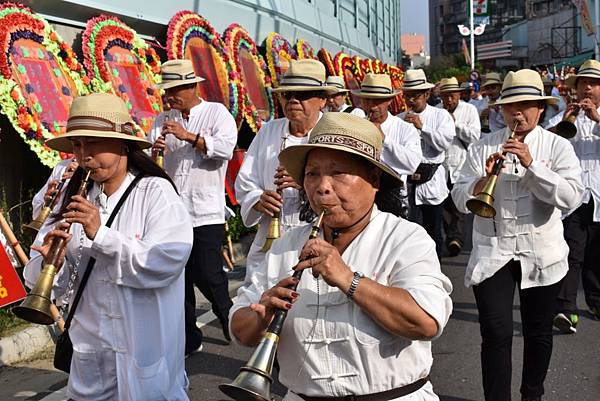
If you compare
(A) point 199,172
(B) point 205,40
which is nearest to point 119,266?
(A) point 199,172

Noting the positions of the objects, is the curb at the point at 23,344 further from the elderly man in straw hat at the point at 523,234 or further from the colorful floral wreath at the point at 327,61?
the colorful floral wreath at the point at 327,61

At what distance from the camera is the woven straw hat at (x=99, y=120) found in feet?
11.2

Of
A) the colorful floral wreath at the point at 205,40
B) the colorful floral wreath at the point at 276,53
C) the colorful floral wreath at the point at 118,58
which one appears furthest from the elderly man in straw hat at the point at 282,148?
the colorful floral wreath at the point at 276,53

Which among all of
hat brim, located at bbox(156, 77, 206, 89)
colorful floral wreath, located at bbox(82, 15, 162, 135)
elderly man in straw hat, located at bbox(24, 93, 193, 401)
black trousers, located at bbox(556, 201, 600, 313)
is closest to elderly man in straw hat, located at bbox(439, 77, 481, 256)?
black trousers, located at bbox(556, 201, 600, 313)

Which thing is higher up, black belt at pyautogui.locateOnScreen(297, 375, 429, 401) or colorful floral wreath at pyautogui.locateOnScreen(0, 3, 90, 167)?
colorful floral wreath at pyautogui.locateOnScreen(0, 3, 90, 167)

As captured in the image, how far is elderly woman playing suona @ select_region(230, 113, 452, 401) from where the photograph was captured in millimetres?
2410

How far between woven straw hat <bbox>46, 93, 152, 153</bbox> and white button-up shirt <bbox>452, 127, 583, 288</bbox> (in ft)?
6.95

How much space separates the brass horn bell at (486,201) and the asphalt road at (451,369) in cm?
132

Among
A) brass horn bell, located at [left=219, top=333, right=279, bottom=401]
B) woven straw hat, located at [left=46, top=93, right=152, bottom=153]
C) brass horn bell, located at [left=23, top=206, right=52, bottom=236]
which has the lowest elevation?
brass horn bell, located at [left=219, top=333, right=279, bottom=401]

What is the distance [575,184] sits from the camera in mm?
4672

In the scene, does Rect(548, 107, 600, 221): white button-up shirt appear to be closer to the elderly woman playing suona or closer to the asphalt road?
the asphalt road

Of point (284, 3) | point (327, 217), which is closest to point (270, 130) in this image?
point (327, 217)

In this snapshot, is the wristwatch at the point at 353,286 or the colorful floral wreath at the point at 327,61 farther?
the colorful floral wreath at the point at 327,61

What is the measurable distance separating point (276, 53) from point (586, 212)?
8087 millimetres
